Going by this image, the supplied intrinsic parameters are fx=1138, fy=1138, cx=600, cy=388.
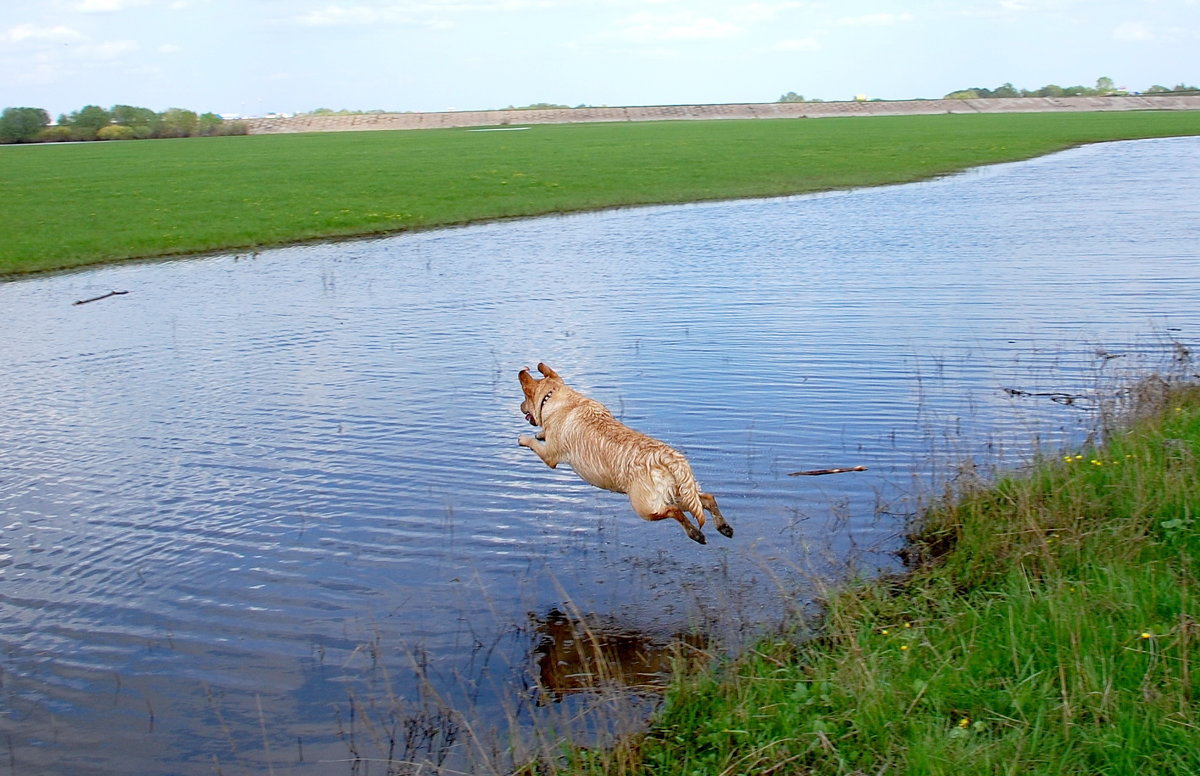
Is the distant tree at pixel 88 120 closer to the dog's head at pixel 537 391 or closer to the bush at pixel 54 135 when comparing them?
the bush at pixel 54 135

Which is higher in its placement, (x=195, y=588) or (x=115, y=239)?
(x=115, y=239)

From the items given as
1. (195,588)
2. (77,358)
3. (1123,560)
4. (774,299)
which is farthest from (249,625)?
(774,299)

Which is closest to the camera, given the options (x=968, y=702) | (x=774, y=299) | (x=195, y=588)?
(x=968, y=702)

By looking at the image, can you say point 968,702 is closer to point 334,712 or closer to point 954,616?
point 954,616

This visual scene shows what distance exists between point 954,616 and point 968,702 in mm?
999

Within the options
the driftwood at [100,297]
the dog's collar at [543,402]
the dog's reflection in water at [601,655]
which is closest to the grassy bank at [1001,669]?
the dog's reflection in water at [601,655]

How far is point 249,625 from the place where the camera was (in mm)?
7660

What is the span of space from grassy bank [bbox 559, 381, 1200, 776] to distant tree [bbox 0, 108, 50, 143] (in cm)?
13935

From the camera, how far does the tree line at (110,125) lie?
129625mm

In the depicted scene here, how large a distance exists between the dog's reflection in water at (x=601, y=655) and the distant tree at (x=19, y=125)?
452 feet

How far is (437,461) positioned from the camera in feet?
35.9

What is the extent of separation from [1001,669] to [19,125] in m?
144

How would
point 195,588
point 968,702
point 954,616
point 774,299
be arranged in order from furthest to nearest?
point 774,299, point 195,588, point 954,616, point 968,702

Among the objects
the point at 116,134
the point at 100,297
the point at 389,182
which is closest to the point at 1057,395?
the point at 100,297
